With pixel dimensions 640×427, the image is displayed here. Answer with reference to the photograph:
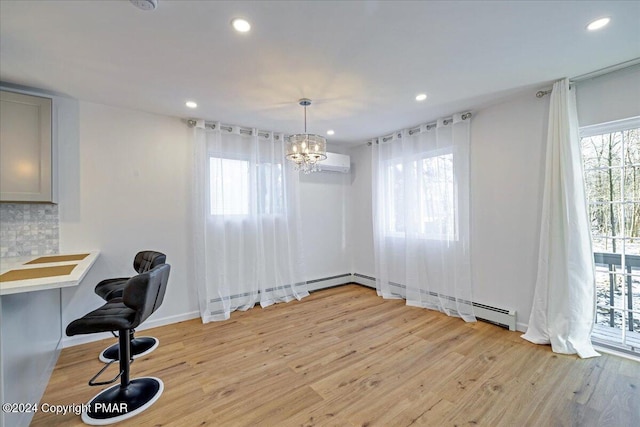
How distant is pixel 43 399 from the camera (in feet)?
6.60

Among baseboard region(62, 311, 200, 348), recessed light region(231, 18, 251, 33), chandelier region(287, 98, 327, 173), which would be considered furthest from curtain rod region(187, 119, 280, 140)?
baseboard region(62, 311, 200, 348)

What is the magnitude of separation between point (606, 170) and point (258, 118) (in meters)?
3.83

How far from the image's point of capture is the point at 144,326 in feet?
10.5

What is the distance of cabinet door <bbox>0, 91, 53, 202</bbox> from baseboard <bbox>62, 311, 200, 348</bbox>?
1506 millimetres

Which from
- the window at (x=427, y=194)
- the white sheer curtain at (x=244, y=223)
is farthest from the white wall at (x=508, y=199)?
the white sheer curtain at (x=244, y=223)

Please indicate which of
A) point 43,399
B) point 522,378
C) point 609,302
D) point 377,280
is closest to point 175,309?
point 43,399

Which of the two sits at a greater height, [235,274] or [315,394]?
[235,274]

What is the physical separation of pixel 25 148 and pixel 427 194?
174 inches

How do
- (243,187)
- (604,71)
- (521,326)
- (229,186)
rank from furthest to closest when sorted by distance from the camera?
(243,187)
(229,186)
(521,326)
(604,71)

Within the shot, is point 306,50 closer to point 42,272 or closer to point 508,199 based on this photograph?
point 42,272

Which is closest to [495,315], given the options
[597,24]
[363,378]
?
[363,378]

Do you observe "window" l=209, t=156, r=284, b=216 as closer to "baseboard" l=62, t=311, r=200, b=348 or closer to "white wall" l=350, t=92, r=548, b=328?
"baseboard" l=62, t=311, r=200, b=348

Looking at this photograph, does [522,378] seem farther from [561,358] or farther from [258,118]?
[258,118]

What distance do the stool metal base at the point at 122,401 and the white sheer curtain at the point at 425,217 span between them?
3.23m
